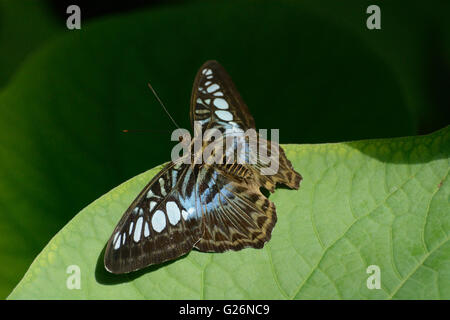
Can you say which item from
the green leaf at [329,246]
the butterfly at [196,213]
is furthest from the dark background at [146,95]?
the green leaf at [329,246]

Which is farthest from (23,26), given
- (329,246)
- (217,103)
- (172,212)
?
(329,246)

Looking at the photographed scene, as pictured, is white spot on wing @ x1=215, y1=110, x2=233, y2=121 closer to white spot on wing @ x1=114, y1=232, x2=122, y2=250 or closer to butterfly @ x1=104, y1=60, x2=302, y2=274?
butterfly @ x1=104, y1=60, x2=302, y2=274

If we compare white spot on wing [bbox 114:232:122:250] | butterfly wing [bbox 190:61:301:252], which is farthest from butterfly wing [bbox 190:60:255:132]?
white spot on wing [bbox 114:232:122:250]

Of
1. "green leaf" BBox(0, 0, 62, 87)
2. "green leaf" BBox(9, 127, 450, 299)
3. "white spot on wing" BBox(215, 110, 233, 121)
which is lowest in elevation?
"green leaf" BBox(9, 127, 450, 299)

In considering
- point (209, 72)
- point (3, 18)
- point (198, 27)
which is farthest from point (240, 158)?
point (3, 18)

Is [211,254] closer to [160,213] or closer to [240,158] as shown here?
[160,213]

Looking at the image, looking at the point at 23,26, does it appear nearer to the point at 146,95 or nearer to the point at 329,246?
the point at 146,95
